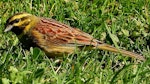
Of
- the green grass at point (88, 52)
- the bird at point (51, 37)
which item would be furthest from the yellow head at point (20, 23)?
the green grass at point (88, 52)

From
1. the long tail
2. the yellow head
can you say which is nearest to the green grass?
the long tail

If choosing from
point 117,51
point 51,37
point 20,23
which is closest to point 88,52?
point 117,51

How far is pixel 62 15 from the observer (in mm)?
7434

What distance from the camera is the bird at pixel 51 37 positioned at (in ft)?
20.5

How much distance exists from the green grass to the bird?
0.11 metres

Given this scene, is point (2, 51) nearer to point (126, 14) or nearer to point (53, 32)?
point (53, 32)

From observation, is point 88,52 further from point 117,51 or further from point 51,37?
point 51,37

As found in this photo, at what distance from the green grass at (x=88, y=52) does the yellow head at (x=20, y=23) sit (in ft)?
0.67

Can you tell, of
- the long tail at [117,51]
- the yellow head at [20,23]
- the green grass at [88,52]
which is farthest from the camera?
the long tail at [117,51]

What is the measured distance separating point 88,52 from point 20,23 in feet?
2.72

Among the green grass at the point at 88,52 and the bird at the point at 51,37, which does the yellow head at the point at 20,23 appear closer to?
the bird at the point at 51,37

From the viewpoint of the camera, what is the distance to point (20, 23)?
626 centimetres

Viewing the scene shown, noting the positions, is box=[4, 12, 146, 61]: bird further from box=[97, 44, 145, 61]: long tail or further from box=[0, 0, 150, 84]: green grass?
box=[0, 0, 150, 84]: green grass

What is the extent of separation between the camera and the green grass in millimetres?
5520
